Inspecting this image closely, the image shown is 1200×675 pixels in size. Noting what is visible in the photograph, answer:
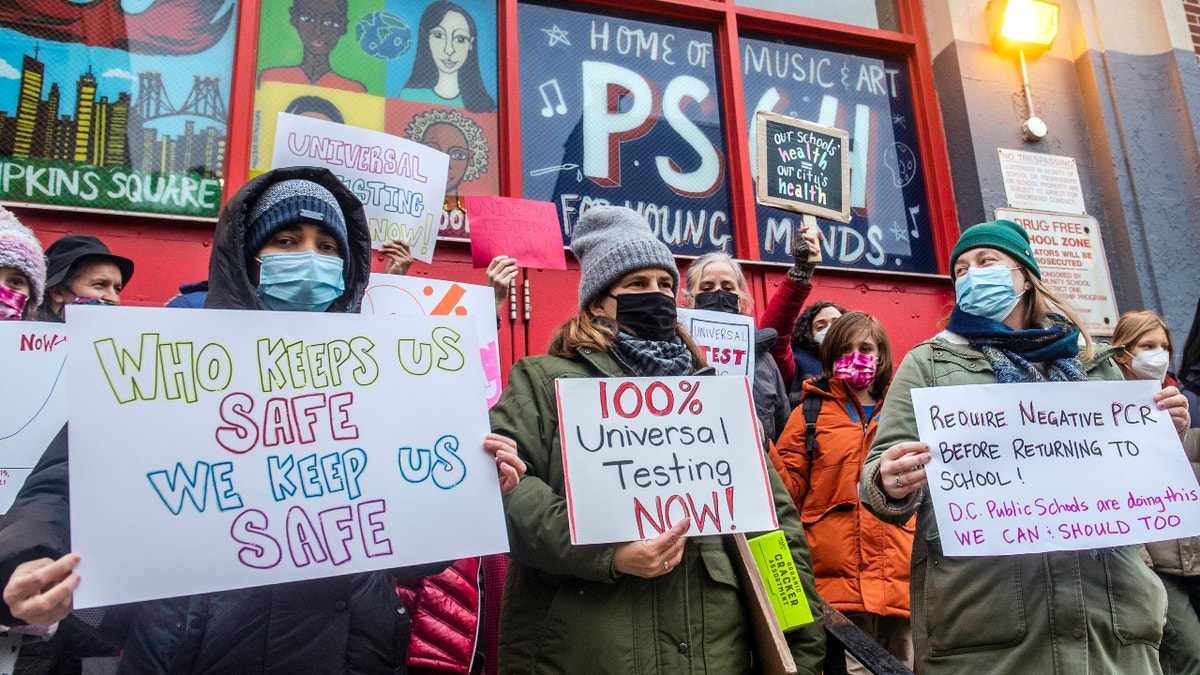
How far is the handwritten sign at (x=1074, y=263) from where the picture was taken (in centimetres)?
590

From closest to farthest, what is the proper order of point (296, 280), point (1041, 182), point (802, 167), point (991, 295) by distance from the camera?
point (296, 280) → point (991, 295) → point (802, 167) → point (1041, 182)

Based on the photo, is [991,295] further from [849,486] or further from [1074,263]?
[1074,263]

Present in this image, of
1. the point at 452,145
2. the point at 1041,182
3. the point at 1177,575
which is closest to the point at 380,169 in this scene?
the point at 452,145

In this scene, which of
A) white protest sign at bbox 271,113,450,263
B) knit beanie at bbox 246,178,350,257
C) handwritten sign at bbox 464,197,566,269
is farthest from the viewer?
handwritten sign at bbox 464,197,566,269

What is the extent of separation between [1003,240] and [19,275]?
321cm

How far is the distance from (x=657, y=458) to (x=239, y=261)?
1094 millimetres

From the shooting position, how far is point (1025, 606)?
212cm

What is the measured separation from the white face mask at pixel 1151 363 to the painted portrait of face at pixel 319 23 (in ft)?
15.6

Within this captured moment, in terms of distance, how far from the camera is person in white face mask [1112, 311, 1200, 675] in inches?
128

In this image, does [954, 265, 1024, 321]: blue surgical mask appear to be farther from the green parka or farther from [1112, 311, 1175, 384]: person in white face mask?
[1112, 311, 1175, 384]: person in white face mask

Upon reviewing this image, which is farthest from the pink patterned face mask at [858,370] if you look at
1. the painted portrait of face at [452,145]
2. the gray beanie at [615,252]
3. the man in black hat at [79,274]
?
the man in black hat at [79,274]

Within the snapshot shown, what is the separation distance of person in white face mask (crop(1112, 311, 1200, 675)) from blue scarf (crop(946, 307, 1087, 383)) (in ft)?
3.17

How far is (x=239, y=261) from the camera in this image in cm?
190

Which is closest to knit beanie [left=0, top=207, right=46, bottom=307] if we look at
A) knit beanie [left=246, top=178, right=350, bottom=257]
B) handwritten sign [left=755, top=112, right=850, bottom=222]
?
knit beanie [left=246, top=178, right=350, bottom=257]
